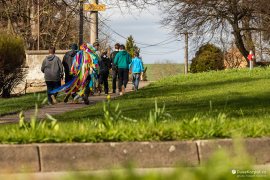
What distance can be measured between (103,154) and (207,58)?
155 ft

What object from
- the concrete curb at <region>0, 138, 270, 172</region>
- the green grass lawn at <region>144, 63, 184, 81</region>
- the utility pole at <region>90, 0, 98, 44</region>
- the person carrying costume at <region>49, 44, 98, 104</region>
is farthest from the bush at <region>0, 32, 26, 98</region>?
the green grass lawn at <region>144, 63, 184, 81</region>

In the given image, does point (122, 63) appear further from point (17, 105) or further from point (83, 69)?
point (83, 69)

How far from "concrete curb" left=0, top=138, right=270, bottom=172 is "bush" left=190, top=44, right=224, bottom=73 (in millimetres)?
46429

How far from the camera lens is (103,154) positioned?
6.26m

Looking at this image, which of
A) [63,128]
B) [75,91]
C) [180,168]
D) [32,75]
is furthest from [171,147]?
[32,75]

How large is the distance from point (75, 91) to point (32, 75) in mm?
A: 13969

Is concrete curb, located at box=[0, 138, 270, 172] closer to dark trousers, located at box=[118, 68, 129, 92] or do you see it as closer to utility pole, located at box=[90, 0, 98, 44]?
dark trousers, located at box=[118, 68, 129, 92]

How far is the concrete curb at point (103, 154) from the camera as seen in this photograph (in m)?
6.22

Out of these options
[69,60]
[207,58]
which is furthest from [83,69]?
[207,58]

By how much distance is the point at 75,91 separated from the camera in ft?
60.2

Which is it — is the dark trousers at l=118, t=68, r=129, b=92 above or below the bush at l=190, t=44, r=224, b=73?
below

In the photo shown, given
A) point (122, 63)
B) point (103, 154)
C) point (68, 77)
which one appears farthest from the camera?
point (122, 63)

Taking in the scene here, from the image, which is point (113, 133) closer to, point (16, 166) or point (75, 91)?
point (16, 166)

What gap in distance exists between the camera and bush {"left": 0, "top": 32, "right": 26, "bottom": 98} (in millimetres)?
26062
